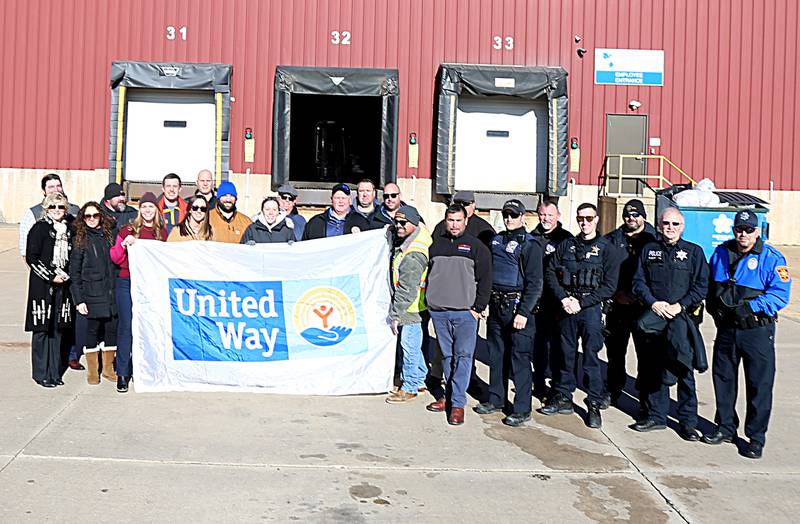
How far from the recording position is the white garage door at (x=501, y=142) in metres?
23.2

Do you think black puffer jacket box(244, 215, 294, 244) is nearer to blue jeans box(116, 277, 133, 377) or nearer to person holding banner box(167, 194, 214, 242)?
person holding banner box(167, 194, 214, 242)

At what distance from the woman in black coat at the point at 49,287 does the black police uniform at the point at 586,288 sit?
4152 millimetres

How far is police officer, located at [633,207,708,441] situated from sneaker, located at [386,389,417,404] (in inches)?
76.1

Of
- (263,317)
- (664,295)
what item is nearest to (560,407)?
(664,295)

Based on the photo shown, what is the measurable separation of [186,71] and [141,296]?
49.6 feet

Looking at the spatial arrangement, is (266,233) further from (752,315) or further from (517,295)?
(752,315)

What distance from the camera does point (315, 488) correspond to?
599 centimetres

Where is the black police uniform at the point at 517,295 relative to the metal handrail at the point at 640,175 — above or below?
below

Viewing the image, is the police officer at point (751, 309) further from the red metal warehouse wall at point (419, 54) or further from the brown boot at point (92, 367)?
the red metal warehouse wall at point (419, 54)

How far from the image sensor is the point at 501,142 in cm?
2319

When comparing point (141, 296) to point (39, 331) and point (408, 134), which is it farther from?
point (408, 134)

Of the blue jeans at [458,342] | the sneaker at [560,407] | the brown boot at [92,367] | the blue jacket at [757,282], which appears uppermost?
the blue jacket at [757,282]

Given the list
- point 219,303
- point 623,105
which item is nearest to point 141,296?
point 219,303

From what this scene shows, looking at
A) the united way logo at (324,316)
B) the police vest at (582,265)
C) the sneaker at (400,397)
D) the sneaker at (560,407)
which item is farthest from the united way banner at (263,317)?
the police vest at (582,265)
